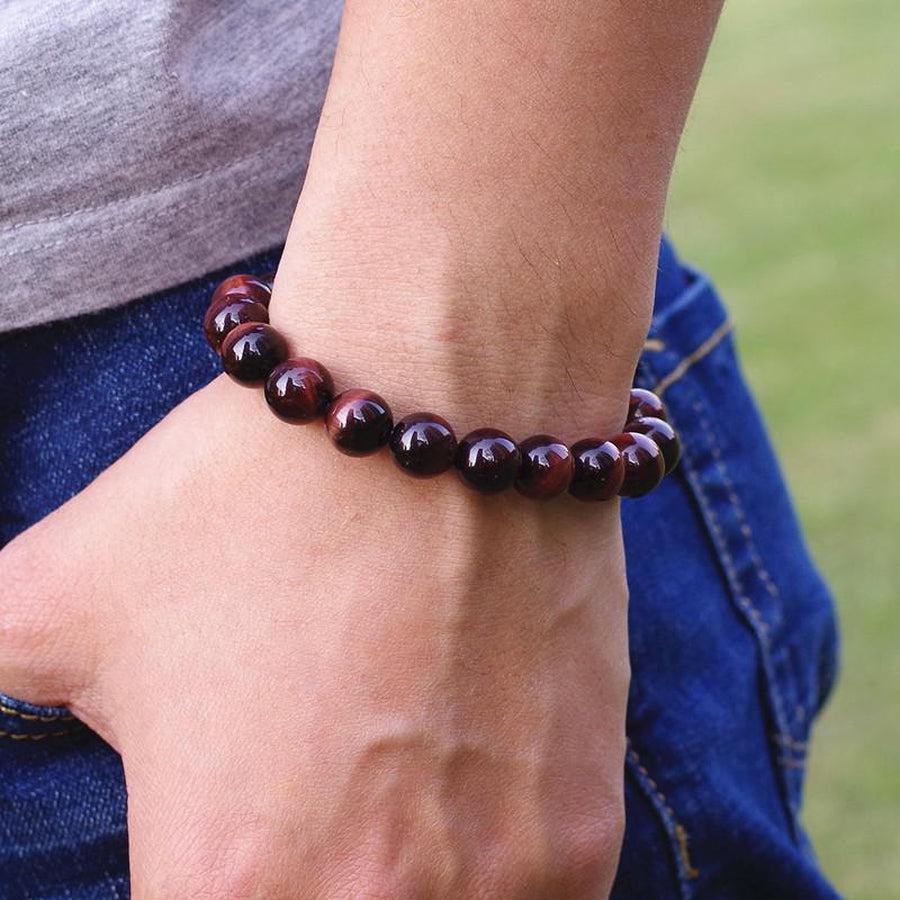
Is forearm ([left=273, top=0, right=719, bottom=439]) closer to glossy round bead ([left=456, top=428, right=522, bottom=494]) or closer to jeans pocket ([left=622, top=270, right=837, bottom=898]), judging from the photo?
glossy round bead ([left=456, top=428, right=522, bottom=494])

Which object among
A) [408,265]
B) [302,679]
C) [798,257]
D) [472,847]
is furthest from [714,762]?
[798,257]

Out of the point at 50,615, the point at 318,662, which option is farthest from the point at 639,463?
the point at 50,615

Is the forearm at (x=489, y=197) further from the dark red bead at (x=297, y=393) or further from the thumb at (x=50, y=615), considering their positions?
the thumb at (x=50, y=615)

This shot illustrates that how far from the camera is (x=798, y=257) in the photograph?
649 cm

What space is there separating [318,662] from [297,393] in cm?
19

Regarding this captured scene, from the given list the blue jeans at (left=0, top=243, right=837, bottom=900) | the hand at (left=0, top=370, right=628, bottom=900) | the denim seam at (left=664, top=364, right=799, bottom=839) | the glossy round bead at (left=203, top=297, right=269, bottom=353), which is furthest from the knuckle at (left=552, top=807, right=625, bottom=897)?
the glossy round bead at (left=203, top=297, right=269, bottom=353)

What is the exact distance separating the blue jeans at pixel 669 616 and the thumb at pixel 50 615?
56mm

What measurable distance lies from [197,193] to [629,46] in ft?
1.21

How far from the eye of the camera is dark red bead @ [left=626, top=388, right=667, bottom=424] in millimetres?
1050

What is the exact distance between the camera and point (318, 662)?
881 mm

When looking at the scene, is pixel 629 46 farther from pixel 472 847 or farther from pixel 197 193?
pixel 472 847

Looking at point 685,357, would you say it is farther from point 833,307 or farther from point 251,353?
point 833,307

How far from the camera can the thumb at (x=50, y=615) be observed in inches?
36.4

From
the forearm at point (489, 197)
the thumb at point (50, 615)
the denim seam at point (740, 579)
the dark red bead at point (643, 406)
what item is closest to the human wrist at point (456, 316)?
the forearm at point (489, 197)
